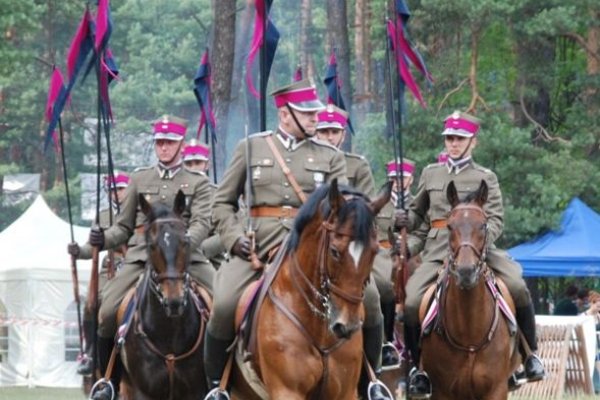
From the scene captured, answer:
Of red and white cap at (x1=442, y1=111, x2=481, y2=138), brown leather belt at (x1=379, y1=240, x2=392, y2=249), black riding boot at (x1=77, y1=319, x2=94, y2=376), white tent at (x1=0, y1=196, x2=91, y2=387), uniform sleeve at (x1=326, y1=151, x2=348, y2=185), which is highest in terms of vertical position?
red and white cap at (x1=442, y1=111, x2=481, y2=138)

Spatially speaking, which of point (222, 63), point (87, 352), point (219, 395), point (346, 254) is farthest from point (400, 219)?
point (222, 63)

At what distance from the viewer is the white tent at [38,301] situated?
3297 centimetres

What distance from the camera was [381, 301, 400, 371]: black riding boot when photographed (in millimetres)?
15156

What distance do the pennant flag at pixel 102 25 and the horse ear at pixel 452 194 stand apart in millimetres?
5215

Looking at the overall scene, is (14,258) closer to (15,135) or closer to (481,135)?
(481,135)

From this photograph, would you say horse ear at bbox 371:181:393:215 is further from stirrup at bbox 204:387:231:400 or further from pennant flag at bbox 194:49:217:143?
pennant flag at bbox 194:49:217:143

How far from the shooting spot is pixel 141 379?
14.9 metres

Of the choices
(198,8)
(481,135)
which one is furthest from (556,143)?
(198,8)

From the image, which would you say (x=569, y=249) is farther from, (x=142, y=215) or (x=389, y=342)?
(x=142, y=215)

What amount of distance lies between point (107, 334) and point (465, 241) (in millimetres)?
3525

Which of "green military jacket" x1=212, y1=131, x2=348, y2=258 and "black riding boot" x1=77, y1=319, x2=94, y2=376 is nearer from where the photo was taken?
"green military jacket" x1=212, y1=131, x2=348, y2=258

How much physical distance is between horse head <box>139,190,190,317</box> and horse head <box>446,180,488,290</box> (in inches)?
83.1

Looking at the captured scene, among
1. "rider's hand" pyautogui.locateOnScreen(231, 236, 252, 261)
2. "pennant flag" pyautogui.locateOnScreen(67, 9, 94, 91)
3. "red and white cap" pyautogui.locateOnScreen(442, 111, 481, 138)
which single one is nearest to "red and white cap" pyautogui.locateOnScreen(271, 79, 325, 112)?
"rider's hand" pyautogui.locateOnScreen(231, 236, 252, 261)

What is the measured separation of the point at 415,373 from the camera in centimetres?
1512
